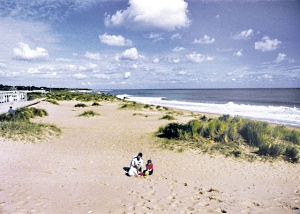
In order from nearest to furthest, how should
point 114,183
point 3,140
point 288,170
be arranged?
point 114,183 → point 288,170 → point 3,140

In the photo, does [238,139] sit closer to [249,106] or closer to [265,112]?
[265,112]

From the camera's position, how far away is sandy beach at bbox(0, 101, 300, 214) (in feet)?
18.4

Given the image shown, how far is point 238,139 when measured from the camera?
12094mm

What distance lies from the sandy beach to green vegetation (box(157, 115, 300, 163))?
835mm

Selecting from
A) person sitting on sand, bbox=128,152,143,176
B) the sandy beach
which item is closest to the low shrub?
the sandy beach

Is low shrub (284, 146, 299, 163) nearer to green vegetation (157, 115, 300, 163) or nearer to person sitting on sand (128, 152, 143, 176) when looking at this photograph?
green vegetation (157, 115, 300, 163)

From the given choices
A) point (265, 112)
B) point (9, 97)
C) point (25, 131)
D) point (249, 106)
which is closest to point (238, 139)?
point (25, 131)

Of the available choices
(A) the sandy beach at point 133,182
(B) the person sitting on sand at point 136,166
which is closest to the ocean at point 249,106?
(A) the sandy beach at point 133,182

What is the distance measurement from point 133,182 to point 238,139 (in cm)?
674

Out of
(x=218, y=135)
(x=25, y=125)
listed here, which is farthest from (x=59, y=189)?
(x=218, y=135)

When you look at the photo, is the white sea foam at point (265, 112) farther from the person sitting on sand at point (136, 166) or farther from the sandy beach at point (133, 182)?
the person sitting on sand at point (136, 166)

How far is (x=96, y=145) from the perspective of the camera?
38.9 ft

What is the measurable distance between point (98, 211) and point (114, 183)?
5.71ft

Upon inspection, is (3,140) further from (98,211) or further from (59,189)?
(98,211)
